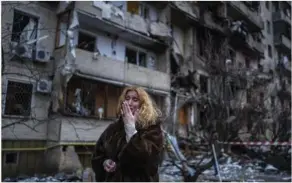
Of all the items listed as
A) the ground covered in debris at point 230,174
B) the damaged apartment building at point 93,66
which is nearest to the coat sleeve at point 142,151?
the damaged apartment building at point 93,66

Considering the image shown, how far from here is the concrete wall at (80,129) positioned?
1117 cm

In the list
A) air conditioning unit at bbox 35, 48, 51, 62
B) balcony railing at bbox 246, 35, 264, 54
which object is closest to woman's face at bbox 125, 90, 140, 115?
air conditioning unit at bbox 35, 48, 51, 62

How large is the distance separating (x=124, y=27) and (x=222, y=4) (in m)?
11.2

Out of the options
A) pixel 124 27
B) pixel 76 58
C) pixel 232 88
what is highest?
pixel 124 27

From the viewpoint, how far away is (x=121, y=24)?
1445 cm

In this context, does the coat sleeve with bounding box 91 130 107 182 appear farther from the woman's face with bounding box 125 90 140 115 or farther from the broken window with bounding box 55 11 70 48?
the broken window with bounding box 55 11 70 48

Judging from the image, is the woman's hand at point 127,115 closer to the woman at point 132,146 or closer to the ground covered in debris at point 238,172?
the woman at point 132,146

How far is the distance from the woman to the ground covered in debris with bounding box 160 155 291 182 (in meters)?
6.23

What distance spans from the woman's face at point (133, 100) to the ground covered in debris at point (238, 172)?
6361mm

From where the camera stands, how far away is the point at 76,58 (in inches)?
465

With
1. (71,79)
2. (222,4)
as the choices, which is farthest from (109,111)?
(222,4)

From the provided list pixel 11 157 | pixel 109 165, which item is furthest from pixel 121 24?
pixel 109 165

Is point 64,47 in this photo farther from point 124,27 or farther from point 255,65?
point 255,65

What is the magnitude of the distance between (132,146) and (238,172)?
9088mm
